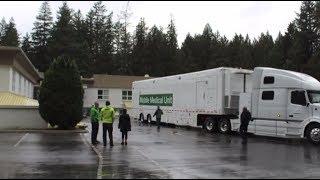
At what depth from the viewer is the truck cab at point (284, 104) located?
2586 centimetres

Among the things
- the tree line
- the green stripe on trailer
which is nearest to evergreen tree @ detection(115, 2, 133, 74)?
the tree line

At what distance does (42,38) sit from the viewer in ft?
351

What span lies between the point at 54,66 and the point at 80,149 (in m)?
12.6

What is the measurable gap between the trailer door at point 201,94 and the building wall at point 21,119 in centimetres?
940

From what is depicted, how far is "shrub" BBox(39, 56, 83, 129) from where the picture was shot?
99.4 ft

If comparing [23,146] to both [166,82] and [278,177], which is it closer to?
[278,177]

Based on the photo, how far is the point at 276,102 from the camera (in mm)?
27484

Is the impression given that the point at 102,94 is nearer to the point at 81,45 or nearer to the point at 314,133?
the point at 81,45

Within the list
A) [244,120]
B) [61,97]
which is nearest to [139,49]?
[61,97]

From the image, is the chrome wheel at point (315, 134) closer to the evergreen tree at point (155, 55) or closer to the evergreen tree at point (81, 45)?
the evergreen tree at point (81, 45)

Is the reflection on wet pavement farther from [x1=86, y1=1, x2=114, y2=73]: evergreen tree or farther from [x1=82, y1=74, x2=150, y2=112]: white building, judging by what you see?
[x1=86, y1=1, x2=114, y2=73]: evergreen tree

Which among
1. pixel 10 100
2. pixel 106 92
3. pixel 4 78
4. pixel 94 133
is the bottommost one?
pixel 94 133

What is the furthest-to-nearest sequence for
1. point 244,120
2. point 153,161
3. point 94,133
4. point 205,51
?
1. point 205,51
2. point 244,120
3. point 94,133
4. point 153,161

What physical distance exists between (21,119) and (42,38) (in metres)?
77.7
